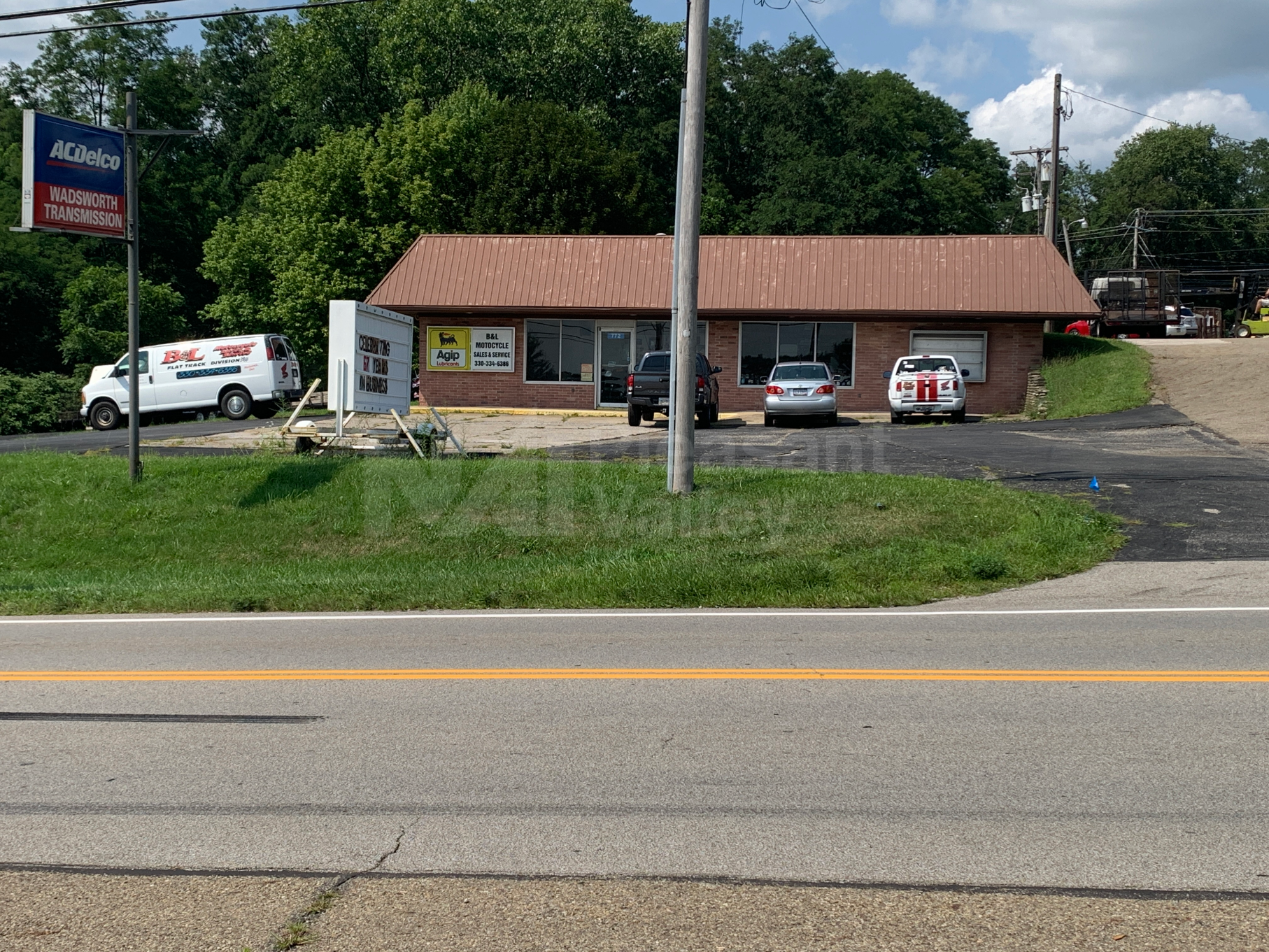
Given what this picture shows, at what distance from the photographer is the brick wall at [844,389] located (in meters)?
32.7

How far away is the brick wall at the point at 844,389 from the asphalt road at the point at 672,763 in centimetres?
2451

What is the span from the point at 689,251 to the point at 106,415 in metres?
22.2

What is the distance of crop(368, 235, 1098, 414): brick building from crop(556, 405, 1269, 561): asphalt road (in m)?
5.37

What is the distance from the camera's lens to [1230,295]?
8794 centimetres

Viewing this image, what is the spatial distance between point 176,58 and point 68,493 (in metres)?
62.3

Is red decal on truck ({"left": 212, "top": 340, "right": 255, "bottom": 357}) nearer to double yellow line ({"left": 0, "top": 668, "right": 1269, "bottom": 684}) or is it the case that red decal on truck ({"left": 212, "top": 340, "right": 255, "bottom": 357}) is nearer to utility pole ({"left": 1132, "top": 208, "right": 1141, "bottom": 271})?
double yellow line ({"left": 0, "top": 668, "right": 1269, "bottom": 684})

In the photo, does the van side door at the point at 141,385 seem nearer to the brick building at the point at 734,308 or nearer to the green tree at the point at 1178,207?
the brick building at the point at 734,308

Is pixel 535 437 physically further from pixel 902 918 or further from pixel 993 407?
pixel 902 918

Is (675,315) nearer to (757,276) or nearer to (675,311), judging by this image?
(675,311)

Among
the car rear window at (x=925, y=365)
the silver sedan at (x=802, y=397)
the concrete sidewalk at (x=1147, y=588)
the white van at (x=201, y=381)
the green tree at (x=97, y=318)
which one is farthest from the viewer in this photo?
the green tree at (x=97, y=318)

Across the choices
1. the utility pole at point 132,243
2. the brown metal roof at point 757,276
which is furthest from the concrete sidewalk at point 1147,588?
the brown metal roof at point 757,276

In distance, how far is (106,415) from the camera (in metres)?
31.4

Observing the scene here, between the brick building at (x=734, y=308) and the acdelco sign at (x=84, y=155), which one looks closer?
the acdelco sign at (x=84, y=155)

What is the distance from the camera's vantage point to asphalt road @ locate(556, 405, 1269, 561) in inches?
538
